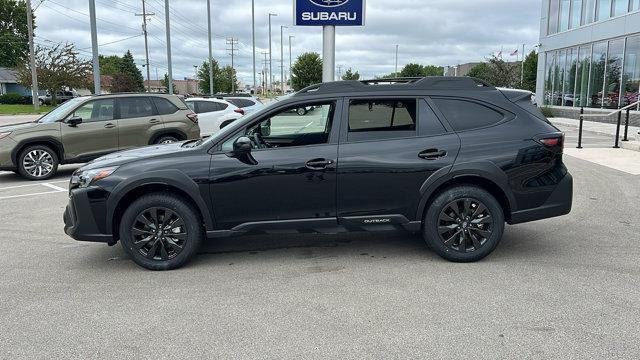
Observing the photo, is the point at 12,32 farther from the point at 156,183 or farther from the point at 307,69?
the point at 156,183

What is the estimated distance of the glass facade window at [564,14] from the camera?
3006 cm

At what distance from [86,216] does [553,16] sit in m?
33.8

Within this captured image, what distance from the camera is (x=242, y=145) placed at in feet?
15.7

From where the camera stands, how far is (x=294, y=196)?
4930 mm

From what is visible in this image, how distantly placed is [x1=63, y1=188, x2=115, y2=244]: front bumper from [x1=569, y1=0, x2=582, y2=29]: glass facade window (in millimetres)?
30044

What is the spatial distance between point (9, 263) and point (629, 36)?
2530 centimetres

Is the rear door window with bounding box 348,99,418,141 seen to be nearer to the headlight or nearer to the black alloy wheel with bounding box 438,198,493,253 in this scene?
the black alloy wheel with bounding box 438,198,493,253

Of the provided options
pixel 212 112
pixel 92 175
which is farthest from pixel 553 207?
pixel 212 112

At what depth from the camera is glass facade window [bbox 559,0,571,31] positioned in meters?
30.1

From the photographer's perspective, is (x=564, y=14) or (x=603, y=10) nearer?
(x=603, y=10)

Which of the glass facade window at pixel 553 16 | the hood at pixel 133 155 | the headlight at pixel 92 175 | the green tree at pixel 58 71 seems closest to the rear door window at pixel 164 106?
the hood at pixel 133 155

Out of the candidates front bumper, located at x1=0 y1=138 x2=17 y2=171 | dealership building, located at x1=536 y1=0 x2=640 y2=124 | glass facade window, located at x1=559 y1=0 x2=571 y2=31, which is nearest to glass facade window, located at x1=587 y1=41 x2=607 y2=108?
dealership building, located at x1=536 y1=0 x2=640 y2=124

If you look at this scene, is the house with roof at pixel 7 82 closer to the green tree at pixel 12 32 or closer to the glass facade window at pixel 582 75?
the green tree at pixel 12 32

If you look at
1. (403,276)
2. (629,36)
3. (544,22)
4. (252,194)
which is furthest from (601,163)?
(544,22)
